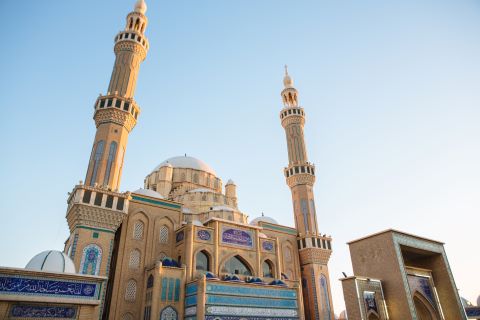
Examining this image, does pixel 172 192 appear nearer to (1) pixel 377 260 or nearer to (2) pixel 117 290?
(2) pixel 117 290

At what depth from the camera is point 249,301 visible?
15625mm

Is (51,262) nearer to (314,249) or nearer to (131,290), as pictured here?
(131,290)

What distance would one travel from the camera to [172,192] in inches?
1061

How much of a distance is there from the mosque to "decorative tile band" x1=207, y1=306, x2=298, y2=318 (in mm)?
46

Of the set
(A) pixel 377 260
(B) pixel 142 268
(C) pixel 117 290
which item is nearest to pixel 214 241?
(B) pixel 142 268

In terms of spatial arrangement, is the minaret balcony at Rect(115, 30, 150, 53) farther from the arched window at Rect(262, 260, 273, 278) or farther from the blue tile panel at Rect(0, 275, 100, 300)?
the blue tile panel at Rect(0, 275, 100, 300)

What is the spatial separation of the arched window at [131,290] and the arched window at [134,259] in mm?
691

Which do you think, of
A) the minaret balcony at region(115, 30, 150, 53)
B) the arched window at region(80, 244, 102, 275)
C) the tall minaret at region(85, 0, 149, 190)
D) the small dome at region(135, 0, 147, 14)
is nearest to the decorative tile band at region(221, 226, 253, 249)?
the tall minaret at region(85, 0, 149, 190)

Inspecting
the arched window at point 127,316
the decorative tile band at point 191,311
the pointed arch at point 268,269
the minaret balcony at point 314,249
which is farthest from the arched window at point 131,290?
the minaret balcony at point 314,249

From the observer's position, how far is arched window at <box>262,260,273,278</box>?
782 inches

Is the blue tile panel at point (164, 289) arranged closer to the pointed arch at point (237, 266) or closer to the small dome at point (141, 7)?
the pointed arch at point (237, 266)

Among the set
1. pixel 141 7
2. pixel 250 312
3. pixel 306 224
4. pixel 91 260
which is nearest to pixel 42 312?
pixel 91 260

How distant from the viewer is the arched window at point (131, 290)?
50.5 ft

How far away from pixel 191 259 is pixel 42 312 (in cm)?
997
